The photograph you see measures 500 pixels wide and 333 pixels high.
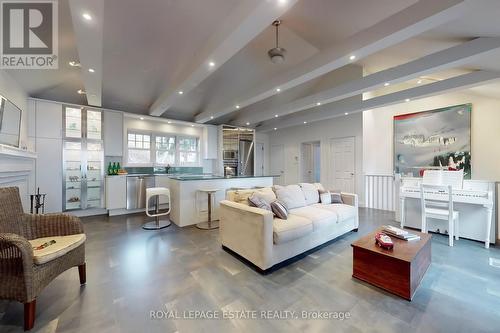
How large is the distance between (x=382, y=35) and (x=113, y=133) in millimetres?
5739

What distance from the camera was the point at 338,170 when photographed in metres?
6.60

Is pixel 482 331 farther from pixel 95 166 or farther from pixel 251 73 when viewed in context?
pixel 95 166

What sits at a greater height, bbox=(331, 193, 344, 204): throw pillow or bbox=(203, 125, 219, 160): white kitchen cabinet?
bbox=(203, 125, 219, 160): white kitchen cabinet

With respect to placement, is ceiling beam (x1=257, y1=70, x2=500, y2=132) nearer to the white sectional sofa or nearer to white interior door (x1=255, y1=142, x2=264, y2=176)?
white interior door (x1=255, y1=142, x2=264, y2=176)

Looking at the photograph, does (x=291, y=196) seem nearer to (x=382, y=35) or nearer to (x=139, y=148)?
(x=382, y=35)

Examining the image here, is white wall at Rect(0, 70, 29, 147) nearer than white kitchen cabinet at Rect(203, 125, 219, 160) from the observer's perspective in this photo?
Yes

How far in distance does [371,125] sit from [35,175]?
846 centimetres

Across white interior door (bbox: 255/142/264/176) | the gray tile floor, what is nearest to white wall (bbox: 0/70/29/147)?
the gray tile floor

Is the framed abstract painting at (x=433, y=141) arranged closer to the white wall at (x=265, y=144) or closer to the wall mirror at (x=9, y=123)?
the white wall at (x=265, y=144)

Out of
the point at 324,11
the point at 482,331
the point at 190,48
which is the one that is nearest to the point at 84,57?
the point at 190,48

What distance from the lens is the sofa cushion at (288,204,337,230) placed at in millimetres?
2875

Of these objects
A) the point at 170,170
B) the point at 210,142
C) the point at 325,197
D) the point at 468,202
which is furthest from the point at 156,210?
the point at 468,202

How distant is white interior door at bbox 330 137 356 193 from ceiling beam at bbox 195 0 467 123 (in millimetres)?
3591

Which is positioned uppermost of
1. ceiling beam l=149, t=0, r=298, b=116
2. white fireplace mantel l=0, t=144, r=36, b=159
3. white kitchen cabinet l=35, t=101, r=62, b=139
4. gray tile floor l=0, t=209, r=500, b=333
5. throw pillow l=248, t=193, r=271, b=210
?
ceiling beam l=149, t=0, r=298, b=116
